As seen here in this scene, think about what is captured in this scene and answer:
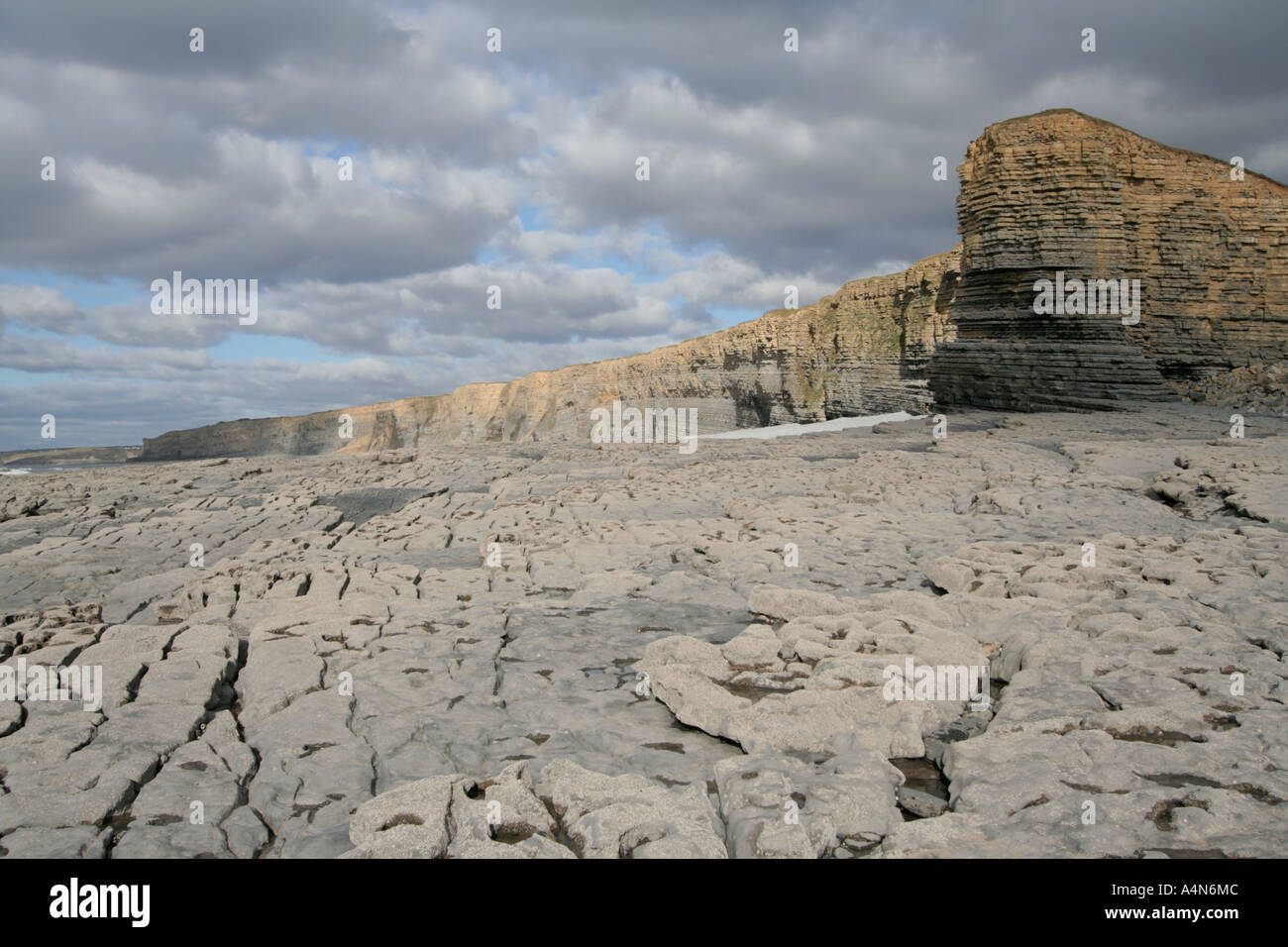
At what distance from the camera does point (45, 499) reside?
13359 millimetres

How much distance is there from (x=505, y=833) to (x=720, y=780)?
0.91m

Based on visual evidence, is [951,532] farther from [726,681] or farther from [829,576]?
[726,681]
